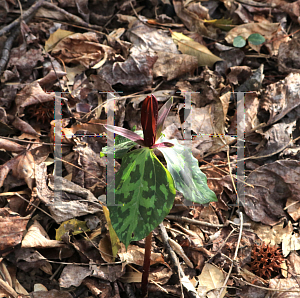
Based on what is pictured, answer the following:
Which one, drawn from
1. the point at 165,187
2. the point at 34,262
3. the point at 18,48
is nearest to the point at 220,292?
the point at 165,187

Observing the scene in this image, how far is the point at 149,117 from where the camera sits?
1266 mm

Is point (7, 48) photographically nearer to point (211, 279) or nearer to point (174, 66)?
point (174, 66)

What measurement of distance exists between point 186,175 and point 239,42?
69.8 inches

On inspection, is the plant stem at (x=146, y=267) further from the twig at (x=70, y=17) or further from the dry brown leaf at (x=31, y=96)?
the twig at (x=70, y=17)

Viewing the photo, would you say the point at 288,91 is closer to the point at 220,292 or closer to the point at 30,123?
the point at 220,292

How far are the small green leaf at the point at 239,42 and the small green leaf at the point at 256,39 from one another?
Answer: 0.18ft

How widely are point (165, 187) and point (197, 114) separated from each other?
121 cm

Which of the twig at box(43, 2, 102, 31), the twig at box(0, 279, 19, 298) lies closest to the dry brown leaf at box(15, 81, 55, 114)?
the twig at box(43, 2, 102, 31)

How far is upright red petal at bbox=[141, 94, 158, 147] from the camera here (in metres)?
1.25

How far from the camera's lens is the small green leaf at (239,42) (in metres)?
2.64

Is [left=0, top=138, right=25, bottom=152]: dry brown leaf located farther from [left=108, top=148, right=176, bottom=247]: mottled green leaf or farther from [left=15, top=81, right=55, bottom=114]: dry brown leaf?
[left=108, top=148, right=176, bottom=247]: mottled green leaf

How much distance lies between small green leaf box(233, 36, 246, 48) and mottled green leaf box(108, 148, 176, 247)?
5.73ft

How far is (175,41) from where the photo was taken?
8.76 ft

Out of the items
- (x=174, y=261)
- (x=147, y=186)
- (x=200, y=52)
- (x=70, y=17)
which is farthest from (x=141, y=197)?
(x=70, y=17)
